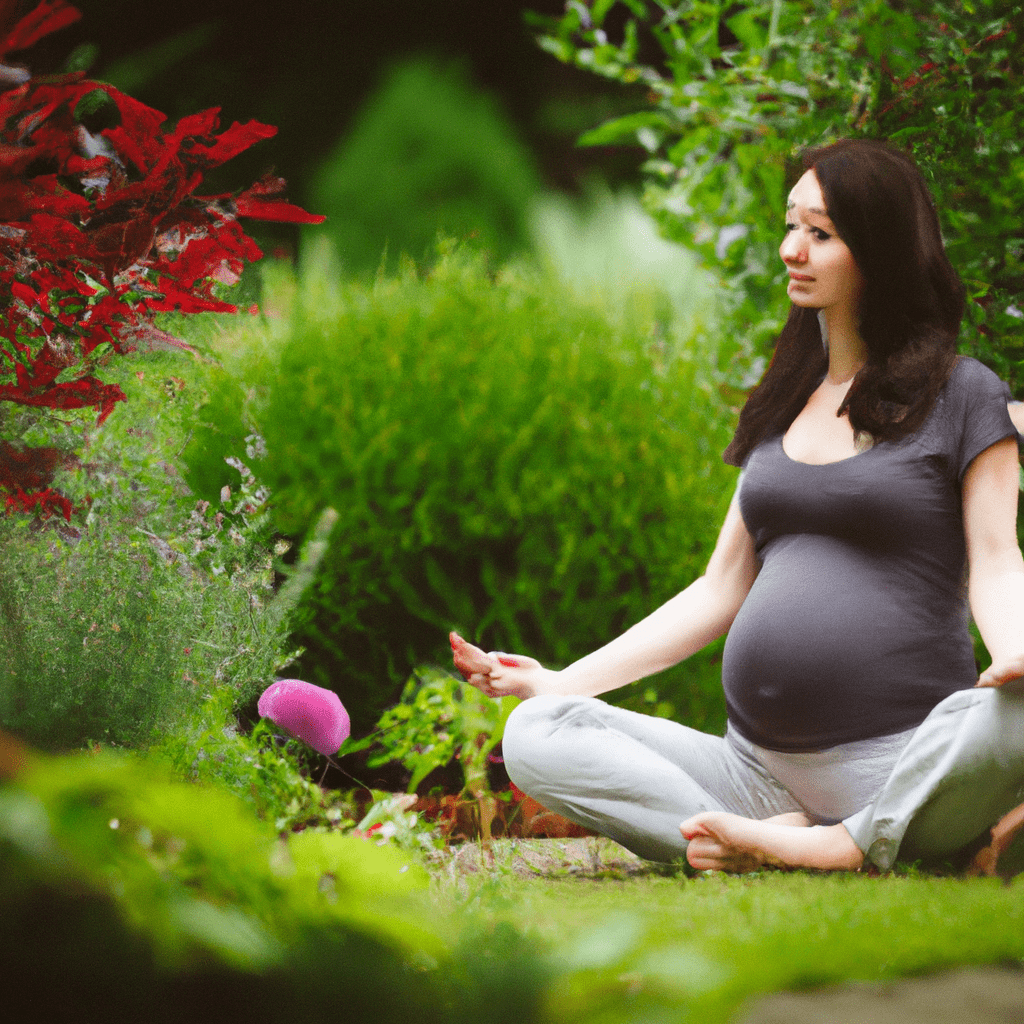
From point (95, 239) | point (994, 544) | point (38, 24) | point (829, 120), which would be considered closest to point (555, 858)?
point (994, 544)

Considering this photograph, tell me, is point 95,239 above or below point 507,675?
above

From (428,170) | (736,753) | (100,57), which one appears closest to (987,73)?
(736,753)

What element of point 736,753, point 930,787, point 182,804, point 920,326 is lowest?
point 736,753

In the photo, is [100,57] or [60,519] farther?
[100,57]

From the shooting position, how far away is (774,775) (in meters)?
1.84

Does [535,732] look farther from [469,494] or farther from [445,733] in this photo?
[469,494]

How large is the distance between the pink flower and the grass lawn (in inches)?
15.7

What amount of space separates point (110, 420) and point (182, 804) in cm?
126

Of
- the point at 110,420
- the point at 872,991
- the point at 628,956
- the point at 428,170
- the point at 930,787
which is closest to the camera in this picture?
the point at 628,956

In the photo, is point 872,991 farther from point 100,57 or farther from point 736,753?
point 100,57

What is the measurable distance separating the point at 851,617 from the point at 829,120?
1.47 metres

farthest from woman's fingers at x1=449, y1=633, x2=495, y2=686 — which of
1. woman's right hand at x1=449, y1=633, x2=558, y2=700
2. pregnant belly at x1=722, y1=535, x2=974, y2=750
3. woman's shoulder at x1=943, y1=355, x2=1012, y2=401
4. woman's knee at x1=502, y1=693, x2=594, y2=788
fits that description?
woman's shoulder at x1=943, y1=355, x2=1012, y2=401

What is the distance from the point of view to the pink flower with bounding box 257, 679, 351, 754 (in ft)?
6.81

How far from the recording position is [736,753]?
1.91 meters
